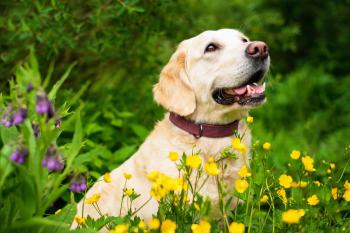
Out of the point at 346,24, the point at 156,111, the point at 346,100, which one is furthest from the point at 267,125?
the point at 346,24

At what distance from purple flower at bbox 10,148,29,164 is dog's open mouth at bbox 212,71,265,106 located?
1.58 meters

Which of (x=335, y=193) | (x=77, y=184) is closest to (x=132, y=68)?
(x=335, y=193)

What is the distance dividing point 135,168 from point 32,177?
1.36 m

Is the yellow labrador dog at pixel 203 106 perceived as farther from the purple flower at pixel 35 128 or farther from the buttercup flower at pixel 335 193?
A: the purple flower at pixel 35 128

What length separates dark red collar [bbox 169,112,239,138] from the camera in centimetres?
311

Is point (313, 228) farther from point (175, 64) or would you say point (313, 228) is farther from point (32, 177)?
point (175, 64)

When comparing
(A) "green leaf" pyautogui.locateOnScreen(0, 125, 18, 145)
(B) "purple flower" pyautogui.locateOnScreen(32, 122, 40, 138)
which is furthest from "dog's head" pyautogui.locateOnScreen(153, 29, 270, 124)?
(B) "purple flower" pyautogui.locateOnScreen(32, 122, 40, 138)

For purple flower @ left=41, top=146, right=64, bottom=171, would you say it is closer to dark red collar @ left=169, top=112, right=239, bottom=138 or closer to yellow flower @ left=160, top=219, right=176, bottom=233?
yellow flower @ left=160, top=219, right=176, bottom=233

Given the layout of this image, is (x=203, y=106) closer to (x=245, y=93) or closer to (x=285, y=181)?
(x=245, y=93)

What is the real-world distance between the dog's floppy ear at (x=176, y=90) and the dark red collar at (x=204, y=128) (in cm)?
7

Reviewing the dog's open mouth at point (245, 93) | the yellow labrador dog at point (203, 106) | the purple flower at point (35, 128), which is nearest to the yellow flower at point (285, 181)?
the yellow labrador dog at point (203, 106)

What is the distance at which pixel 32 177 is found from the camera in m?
1.84

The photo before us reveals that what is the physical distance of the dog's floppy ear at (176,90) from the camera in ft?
10.3

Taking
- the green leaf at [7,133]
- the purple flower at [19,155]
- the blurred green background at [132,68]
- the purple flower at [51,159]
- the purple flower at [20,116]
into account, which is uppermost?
the purple flower at [20,116]
